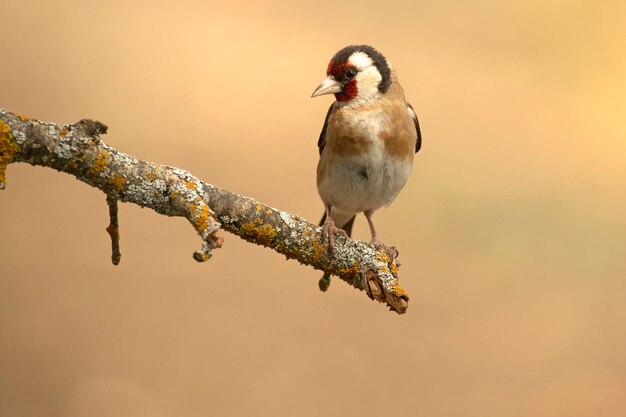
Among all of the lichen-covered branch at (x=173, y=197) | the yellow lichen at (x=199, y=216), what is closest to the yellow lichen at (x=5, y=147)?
the lichen-covered branch at (x=173, y=197)

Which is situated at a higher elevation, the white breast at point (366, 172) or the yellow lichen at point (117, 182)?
the white breast at point (366, 172)

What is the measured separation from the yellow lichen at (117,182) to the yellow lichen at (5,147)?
222 mm

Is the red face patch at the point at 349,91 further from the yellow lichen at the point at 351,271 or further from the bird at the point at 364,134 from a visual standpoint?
the yellow lichen at the point at 351,271

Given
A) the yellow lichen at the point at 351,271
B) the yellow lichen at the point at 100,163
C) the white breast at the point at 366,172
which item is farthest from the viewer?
the white breast at the point at 366,172

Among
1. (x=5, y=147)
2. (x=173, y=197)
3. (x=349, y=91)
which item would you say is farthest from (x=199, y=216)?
(x=349, y=91)

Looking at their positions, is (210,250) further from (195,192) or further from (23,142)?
(23,142)

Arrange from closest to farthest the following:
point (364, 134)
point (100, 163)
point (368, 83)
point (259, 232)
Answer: point (100, 163) < point (259, 232) < point (364, 134) < point (368, 83)

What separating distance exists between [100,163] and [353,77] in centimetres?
133

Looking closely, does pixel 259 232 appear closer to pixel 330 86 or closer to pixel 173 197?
pixel 173 197

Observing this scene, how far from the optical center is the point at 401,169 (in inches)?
113

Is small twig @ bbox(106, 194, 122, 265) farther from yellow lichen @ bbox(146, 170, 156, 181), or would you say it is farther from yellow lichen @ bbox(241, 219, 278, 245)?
yellow lichen @ bbox(241, 219, 278, 245)

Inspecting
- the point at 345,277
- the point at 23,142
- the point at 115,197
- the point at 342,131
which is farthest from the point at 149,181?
the point at 342,131

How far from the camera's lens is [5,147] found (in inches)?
66.6

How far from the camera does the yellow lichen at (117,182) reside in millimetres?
1821
